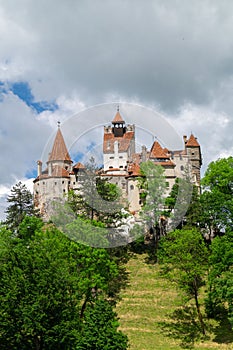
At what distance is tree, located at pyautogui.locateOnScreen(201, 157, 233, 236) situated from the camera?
38.6 meters

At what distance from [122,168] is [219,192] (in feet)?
53.2

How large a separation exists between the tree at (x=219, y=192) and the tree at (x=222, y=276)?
8866mm

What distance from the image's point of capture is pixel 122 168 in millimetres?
52594

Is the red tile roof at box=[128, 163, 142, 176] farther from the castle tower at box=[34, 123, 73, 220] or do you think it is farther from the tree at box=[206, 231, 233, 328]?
the tree at box=[206, 231, 233, 328]

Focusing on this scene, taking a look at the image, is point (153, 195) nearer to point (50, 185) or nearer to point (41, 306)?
point (41, 306)

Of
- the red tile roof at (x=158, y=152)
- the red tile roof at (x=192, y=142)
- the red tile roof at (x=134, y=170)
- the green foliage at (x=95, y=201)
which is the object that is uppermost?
the red tile roof at (x=192, y=142)

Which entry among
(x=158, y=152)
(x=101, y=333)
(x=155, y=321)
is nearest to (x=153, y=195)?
(x=155, y=321)

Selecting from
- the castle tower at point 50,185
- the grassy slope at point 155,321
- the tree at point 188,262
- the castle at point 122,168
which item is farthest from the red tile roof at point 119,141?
the castle tower at point 50,185

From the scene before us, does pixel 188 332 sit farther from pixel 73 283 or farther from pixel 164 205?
pixel 164 205

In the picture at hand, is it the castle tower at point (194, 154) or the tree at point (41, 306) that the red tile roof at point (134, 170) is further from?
the tree at point (41, 306)

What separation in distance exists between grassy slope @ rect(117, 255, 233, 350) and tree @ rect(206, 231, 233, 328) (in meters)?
1.75

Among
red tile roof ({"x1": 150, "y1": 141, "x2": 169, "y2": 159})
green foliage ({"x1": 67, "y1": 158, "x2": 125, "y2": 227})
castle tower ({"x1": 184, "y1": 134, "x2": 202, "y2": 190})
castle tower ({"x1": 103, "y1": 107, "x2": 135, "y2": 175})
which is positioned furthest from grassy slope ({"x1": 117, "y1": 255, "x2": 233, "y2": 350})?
castle tower ({"x1": 184, "y1": 134, "x2": 202, "y2": 190})

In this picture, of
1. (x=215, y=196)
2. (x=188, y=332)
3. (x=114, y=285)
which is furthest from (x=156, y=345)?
(x=215, y=196)

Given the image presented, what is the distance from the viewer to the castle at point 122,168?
43.8 m
